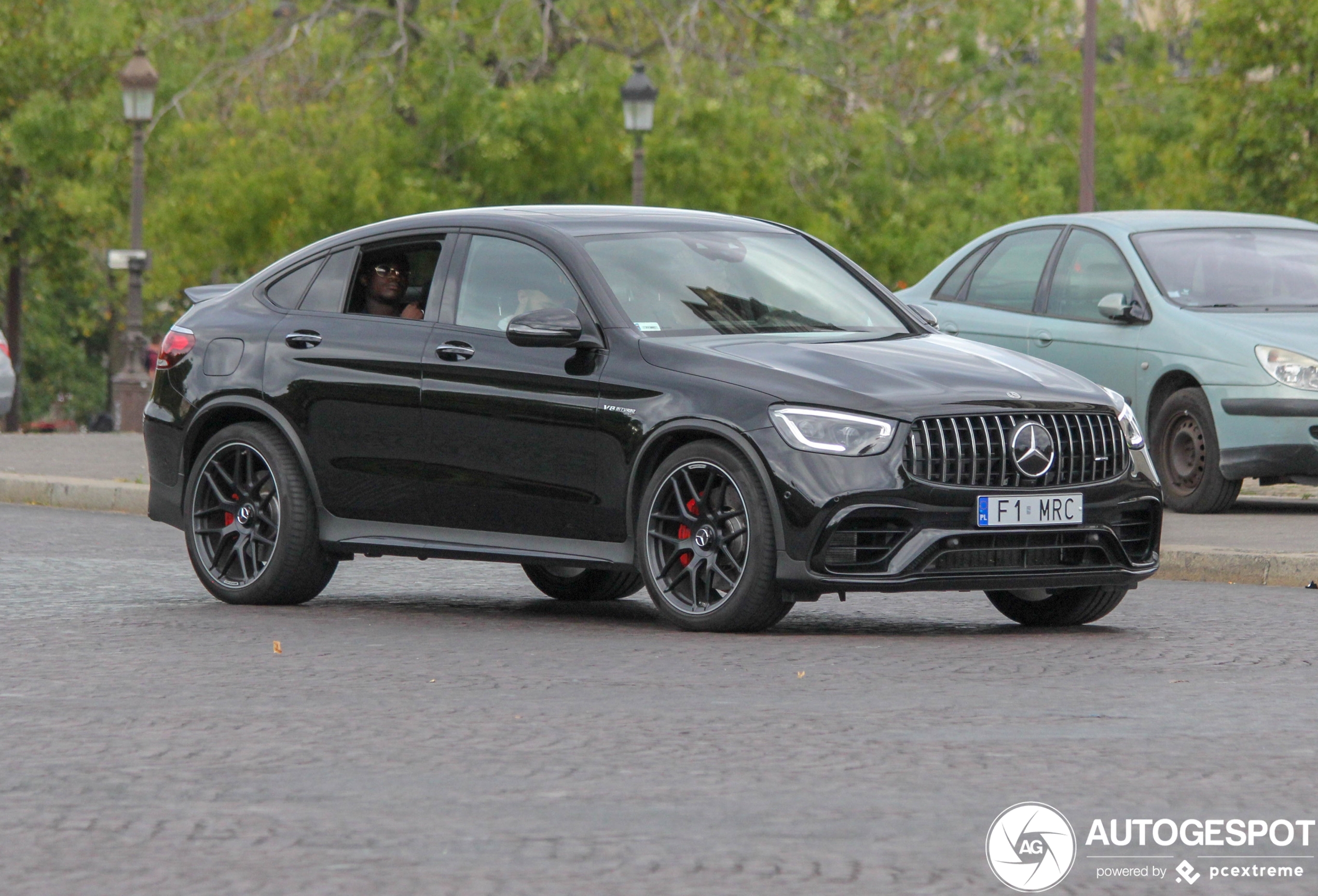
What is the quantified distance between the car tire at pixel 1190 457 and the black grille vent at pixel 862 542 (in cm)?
546

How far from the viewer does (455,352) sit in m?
9.70

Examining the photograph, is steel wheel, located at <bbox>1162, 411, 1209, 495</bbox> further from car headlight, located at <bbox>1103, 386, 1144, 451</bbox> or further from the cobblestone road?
car headlight, located at <bbox>1103, 386, 1144, 451</bbox>

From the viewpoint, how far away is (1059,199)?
40.6 metres

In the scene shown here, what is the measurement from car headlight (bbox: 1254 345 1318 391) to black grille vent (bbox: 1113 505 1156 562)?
4473mm

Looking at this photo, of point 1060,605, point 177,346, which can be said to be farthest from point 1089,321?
point 177,346

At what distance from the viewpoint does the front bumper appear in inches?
338

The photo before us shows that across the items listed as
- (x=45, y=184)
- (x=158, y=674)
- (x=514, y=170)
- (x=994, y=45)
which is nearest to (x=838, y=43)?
(x=514, y=170)

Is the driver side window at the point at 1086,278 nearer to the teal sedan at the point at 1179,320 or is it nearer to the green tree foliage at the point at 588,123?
the teal sedan at the point at 1179,320

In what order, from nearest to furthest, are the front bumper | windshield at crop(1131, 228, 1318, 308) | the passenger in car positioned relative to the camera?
the front bumper < the passenger in car < windshield at crop(1131, 228, 1318, 308)

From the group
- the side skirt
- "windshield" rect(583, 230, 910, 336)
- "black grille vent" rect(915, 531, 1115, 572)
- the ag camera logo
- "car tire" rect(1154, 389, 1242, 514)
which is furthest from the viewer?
"car tire" rect(1154, 389, 1242, 514)

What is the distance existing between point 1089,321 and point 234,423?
5.87 m

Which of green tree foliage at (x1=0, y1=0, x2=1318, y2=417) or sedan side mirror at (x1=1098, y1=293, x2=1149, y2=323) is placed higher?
green tree foliage at (x1=0, y1=0, x2=1318, y2=417)

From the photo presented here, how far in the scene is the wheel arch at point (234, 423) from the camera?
1012 cm

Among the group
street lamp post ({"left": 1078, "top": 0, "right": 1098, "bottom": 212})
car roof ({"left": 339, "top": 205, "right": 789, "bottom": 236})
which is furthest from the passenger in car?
street lamp post ({"left": 1078, "top": 0, "right": 1098, "bottom": 212})
